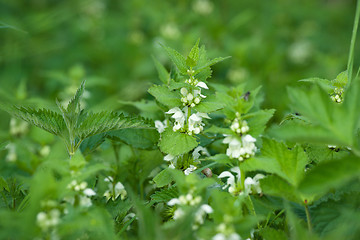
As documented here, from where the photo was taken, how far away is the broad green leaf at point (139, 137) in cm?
149

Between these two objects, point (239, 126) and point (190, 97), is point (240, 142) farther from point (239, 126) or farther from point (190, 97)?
point (190, 97)

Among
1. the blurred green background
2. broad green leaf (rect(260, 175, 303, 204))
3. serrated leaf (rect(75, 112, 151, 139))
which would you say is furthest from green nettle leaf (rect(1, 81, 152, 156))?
the blurred green background

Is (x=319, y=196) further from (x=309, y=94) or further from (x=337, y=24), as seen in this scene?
(x=337, y=24)

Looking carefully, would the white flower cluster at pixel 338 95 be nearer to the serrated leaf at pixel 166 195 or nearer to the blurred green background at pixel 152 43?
the serrated leaf at pixel 166 195

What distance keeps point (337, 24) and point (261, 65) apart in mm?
1976

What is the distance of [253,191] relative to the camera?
124 cm

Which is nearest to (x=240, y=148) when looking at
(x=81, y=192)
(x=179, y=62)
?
(x=179, y=62)

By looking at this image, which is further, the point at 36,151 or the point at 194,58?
the point at 36,151

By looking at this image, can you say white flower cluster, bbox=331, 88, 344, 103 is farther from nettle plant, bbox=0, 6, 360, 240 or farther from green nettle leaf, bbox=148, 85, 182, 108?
green nettle leaf, bbox=148, 85, 182, 108

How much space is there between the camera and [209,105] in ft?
4.28

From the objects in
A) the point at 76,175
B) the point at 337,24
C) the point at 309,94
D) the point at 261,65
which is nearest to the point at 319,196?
the point at 309,94

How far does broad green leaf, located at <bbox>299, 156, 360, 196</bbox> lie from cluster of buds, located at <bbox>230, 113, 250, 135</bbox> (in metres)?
0.26

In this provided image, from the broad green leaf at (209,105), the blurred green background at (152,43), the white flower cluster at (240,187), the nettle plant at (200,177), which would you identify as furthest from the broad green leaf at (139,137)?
the blurred green background at (152,43)

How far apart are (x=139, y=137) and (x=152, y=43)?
2.58 m
